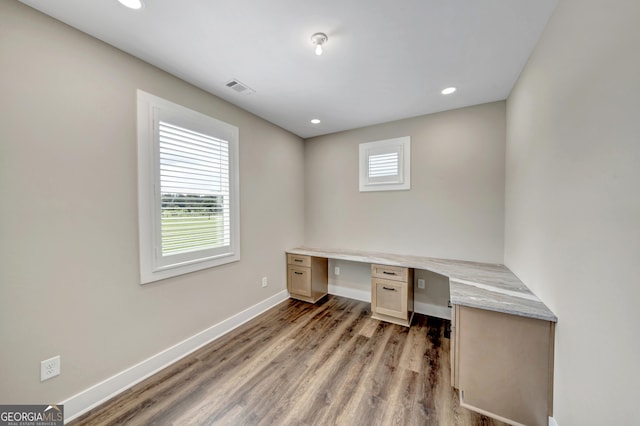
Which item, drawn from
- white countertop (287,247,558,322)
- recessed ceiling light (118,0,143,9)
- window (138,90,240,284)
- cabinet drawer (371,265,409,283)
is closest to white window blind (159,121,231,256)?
window (138,90,240,284)

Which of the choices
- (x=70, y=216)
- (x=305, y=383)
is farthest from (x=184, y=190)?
(x=305, y=383)

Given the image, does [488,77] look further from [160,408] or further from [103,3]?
[160,408]

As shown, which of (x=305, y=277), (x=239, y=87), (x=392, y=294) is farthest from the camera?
(x=305, y=277)

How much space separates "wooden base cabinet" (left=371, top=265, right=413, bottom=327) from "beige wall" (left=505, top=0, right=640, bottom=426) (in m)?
1.23

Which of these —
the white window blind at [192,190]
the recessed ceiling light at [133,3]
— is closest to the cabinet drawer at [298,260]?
the white window blind at [192,190]

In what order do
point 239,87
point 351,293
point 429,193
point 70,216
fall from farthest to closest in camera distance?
point 351,293 → point 429,193 → point 239,87 → point 70,216

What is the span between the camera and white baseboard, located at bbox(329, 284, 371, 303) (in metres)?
3.45

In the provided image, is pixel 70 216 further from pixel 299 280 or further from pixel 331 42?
pixel 299 280

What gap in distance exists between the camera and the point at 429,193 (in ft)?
9.76

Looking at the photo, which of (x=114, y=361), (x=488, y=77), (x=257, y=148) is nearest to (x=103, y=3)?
(x=257, y=148)

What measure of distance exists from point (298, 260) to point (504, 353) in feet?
8.20

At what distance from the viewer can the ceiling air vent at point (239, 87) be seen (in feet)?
7.24

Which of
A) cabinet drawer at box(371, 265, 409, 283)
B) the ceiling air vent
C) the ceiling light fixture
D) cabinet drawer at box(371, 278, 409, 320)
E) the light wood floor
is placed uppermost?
the ceiling air vent

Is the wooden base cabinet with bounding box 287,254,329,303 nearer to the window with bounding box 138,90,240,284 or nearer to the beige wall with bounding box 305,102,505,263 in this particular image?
the beige wall with bounding box 305,102,505,263
